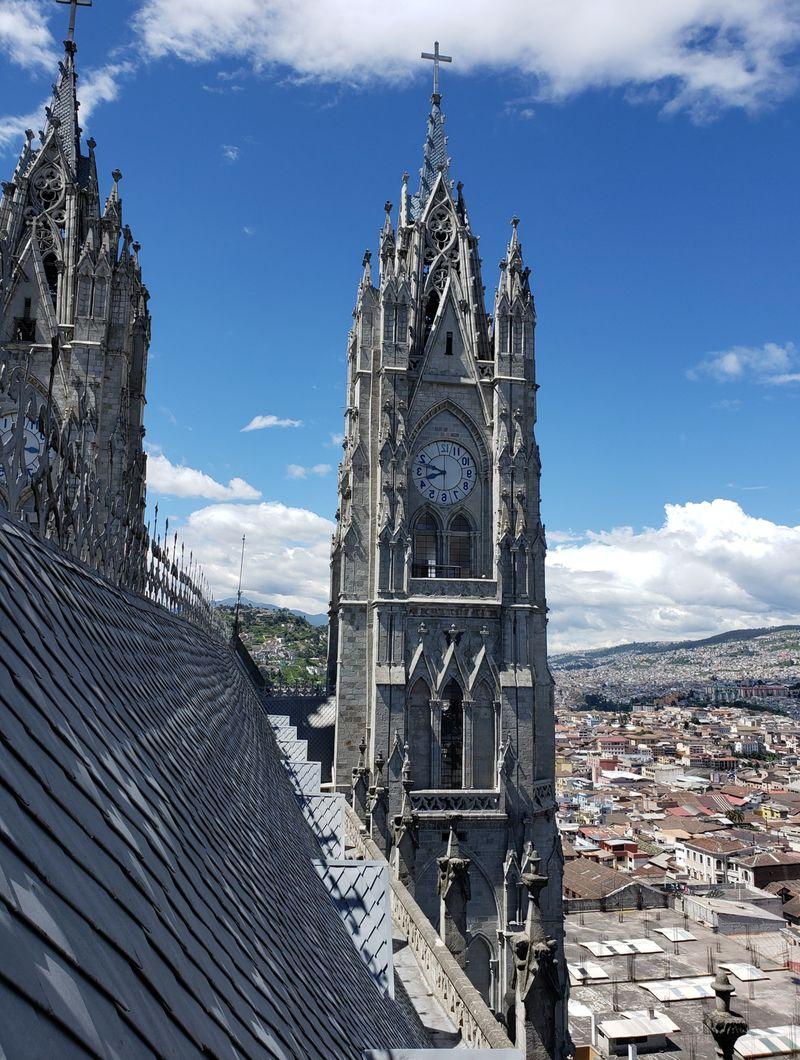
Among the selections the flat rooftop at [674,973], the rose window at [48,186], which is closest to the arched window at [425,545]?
the rose window at [48,186]

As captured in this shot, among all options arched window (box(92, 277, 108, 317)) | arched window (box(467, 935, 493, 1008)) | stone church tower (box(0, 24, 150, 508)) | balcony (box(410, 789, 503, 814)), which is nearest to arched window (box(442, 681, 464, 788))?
balcony (box(410, 789, 503, 814))

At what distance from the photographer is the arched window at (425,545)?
32.6 m

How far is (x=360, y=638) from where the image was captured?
1228 inches

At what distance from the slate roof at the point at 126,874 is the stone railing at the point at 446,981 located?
148 cm

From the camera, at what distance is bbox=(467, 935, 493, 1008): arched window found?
2750cm

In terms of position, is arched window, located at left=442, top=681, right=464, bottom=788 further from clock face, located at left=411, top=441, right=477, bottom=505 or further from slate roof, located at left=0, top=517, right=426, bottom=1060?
slate roof, located at left=0, top=517, right=426, bottom=1060

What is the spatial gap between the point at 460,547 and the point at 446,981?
73.9ft

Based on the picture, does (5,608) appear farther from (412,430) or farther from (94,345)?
(412,430)

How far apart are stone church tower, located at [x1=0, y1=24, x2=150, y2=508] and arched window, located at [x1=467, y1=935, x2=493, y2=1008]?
1823cm

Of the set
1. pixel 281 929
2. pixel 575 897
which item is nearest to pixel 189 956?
pixel 281 929

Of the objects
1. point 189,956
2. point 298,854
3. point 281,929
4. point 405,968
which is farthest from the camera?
point 405,968

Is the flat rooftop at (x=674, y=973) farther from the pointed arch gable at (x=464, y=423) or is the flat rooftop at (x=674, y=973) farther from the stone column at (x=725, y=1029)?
the stone column at (x=725, y=1029)

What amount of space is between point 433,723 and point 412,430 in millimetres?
10664

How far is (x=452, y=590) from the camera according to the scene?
3108 centimetres
